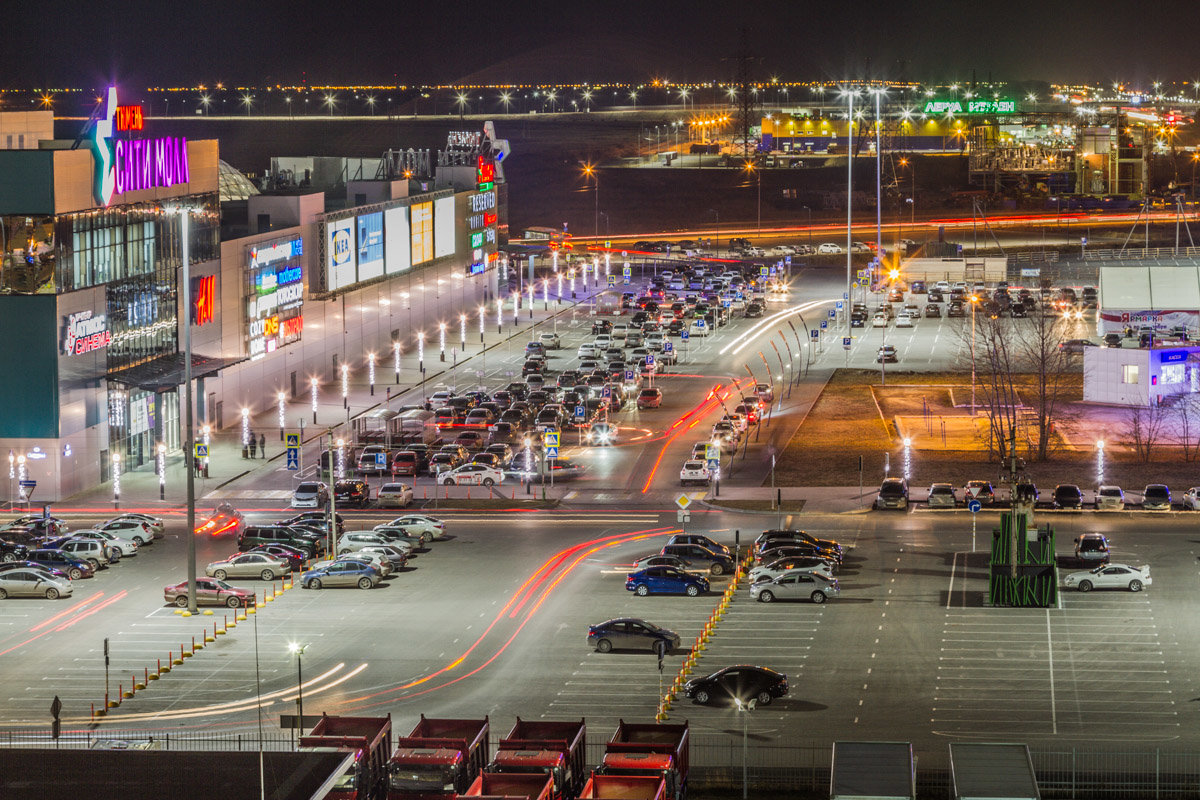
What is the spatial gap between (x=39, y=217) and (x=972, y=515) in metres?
45.0

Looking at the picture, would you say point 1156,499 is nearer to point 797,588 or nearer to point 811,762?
point 797,588

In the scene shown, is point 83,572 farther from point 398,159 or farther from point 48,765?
point 398,159

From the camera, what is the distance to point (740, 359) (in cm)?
12338

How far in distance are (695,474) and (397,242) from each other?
52.3 meters

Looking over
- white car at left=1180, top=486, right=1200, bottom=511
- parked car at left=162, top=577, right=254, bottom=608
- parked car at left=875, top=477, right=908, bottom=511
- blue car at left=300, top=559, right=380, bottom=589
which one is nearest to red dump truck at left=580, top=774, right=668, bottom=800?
parked car at left=162, top=577, right=254, bottom=608

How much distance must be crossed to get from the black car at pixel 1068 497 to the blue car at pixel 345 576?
31.6m

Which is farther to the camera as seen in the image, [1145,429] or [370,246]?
[370,246]

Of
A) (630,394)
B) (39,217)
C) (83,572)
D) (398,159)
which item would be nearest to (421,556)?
(83,572)

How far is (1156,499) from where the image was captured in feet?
250

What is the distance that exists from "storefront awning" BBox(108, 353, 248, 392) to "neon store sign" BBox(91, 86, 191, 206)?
9.13 m

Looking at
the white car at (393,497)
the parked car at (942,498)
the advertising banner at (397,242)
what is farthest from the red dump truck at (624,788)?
the advertising banner at (397,242)

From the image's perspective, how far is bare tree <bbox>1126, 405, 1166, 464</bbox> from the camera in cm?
8738

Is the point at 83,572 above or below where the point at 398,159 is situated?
below

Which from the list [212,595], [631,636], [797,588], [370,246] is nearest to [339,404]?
[370,246]
